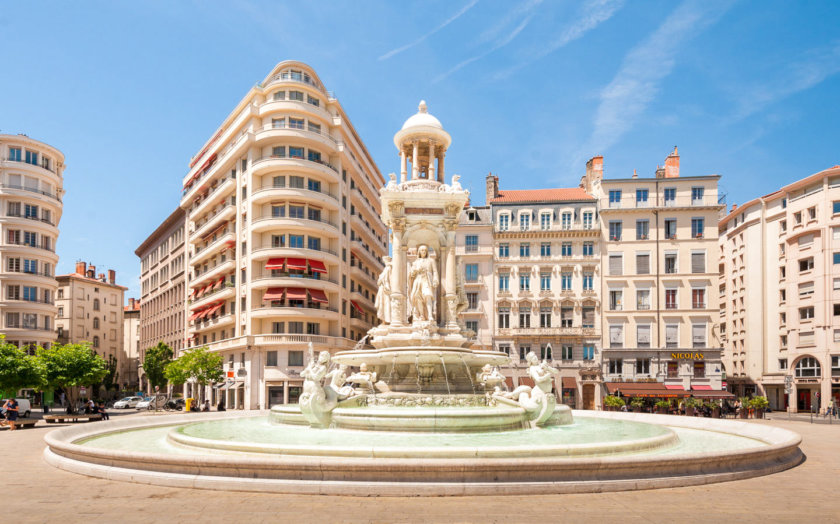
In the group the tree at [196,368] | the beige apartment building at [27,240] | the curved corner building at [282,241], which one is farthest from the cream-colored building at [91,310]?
the tree at [196,368]

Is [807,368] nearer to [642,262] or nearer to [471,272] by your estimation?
[642,262]

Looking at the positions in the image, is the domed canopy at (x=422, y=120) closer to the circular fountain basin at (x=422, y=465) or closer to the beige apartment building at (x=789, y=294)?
the circular fountain basin at (x=422, y=465)

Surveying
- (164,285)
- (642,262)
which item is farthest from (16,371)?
(642,262)

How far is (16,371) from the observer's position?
40.1m

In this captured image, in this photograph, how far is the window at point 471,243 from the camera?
60.8 meters

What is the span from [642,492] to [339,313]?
47595mm

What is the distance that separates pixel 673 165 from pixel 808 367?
21517 mm

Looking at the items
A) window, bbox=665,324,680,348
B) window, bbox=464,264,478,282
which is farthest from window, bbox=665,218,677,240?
window, bbox=464,264,478,282

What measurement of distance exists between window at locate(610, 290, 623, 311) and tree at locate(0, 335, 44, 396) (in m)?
45.0

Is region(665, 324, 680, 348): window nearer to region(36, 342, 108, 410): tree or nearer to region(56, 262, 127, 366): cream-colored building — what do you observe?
region(36, 342, 108, 410): tree

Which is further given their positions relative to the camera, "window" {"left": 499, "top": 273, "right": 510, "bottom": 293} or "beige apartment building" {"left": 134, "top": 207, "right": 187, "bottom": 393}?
"beige apartment building" {"left": 134, "top": 207, "right": 187, "bottom": 393}

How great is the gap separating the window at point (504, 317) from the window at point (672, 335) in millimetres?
13940

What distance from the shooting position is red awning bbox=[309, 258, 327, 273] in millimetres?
54812

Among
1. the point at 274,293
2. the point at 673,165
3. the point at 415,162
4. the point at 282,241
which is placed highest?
the point at 673,165
